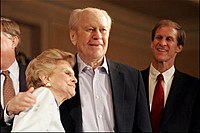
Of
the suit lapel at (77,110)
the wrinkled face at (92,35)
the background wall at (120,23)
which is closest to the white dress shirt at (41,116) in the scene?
the suit lapel at (77,110)

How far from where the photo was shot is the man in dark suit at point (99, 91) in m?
1.93

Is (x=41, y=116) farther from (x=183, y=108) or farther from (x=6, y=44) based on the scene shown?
(x=183, y=108)

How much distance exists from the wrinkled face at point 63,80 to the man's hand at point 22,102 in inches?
3.6

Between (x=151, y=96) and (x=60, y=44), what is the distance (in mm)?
2263

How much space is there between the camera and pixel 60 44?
15.2 feet

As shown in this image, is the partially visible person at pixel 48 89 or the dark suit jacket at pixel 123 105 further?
the dark suit jacket at pixel 123 105

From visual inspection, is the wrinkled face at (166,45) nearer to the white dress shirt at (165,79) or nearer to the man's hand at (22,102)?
the white dress shirt at (165,79)

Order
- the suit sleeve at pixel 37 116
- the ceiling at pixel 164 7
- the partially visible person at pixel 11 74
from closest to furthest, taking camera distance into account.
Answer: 1. the suit sleeve at pixel 37 116
2. the partially visible person at pixel 11 74
3. the ceiling at pixel 164 7

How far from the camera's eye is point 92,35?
2.00 meters

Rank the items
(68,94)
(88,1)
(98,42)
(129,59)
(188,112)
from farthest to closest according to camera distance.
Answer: (129,59)
(88,1)
(188,112)
(98,42)
(68,94)

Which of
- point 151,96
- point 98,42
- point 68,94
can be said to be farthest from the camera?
point 151,96

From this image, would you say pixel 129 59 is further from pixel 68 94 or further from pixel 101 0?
pixel 68 94

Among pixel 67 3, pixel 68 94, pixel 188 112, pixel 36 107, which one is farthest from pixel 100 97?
pixel 67 3

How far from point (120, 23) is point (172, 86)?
112 inches
